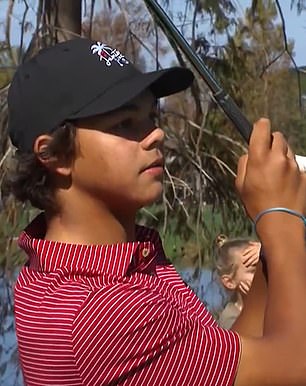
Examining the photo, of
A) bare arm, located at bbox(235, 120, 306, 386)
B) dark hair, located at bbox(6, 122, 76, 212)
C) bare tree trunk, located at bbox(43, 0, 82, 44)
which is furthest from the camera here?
bare tree trunk, located at bbox(43, 0, 82, 44)

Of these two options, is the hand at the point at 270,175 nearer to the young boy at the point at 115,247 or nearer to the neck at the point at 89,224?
the young boy at the point at 115,247

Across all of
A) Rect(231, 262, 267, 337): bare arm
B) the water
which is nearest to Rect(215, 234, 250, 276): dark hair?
the water

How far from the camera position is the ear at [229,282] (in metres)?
2.70

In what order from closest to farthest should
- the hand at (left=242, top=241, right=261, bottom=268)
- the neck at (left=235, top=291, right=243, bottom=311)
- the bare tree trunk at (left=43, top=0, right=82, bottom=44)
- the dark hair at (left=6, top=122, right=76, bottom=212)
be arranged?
the dark hair at (left=6, top=122, right=76, bottom=212)
the hand at (left=242, top=241, right=261, bottom=268)
the neck at (left=235, top=291, right=243, bottom=311)
the bare tree trunk at (left=43, top=0, right=82, bottom=44)

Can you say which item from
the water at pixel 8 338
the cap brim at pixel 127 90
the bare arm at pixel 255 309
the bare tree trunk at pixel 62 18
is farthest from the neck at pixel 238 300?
the cap brim at pixel 127 90

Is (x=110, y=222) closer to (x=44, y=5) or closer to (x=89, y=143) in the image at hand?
(x=89, y=143)

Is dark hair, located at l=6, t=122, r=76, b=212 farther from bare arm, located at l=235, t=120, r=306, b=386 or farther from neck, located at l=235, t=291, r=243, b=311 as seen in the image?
neck, located at l=235, t=291, r=243, b=311

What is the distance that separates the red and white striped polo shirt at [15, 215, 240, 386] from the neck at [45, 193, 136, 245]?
31mm

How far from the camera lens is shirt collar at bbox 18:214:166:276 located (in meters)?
1.14

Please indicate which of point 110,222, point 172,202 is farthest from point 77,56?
point 172,202

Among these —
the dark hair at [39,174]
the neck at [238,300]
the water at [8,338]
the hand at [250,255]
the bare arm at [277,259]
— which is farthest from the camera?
the water at [8,338]

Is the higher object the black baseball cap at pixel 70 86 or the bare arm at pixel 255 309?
the black baseball cap at pixel 70 86

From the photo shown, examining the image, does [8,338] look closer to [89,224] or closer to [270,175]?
[89,224]

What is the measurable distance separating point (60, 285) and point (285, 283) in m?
0.25
